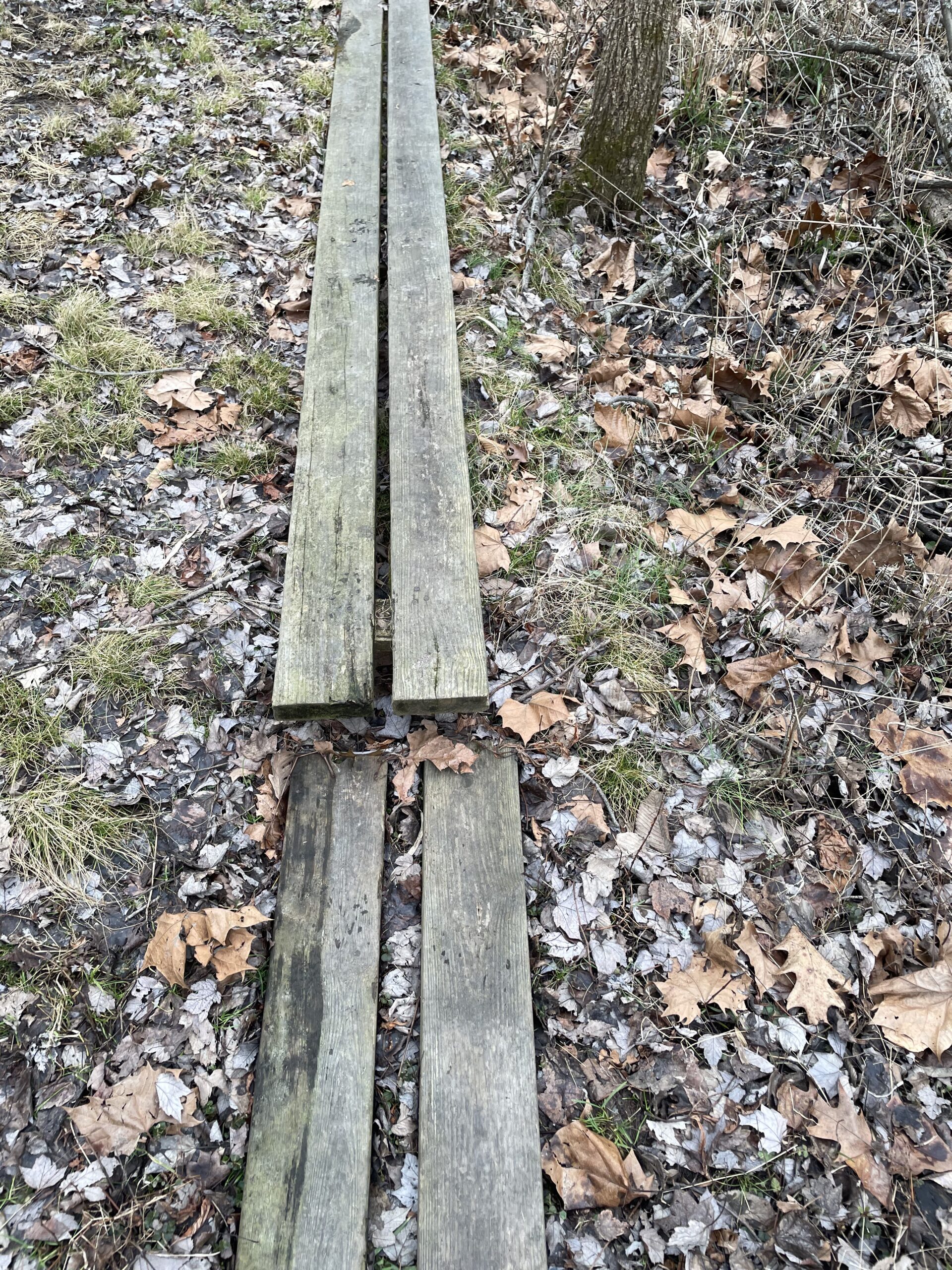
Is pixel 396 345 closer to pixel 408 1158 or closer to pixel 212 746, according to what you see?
pixel 212 746

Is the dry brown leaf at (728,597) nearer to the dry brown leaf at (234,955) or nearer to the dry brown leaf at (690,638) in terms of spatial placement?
the dry brown leaf at (690,638)

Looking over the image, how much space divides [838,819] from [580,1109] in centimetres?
116

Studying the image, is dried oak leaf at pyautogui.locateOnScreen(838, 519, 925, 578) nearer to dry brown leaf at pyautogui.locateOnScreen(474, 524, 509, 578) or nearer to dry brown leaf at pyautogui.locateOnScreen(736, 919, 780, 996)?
dry brown leaf at pyautogui.locateOnScreen(474, 524, 509, 578)

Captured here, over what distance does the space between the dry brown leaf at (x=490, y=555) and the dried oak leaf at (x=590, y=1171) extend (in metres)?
1.78

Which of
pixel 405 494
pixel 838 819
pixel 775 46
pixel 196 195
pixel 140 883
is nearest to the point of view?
pixel 140 883

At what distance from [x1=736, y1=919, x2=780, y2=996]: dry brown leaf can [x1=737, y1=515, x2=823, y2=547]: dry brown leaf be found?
1.46 m

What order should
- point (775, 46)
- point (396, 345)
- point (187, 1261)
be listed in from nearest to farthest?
1. point (187, 1261)
2. point (396, 345)
3. point (775, 46)

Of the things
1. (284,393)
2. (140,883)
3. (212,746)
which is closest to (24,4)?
(284,393)

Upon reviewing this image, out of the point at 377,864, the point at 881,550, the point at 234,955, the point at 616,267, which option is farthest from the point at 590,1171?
the point at 616,267

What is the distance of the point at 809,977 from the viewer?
2055mm

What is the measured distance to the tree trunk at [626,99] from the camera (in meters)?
3.54

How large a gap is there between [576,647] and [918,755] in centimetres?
116

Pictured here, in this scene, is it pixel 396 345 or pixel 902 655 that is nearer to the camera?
pixel 902 655

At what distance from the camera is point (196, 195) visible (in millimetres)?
4277
